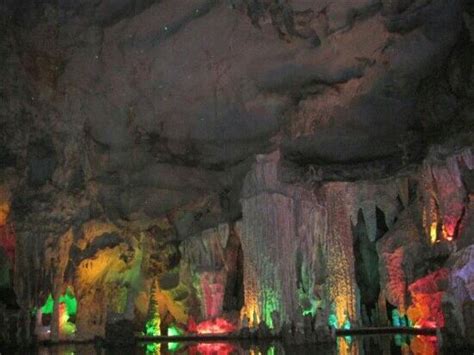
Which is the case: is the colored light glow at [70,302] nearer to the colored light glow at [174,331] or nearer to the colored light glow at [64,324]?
the colored light glow at [64,324]

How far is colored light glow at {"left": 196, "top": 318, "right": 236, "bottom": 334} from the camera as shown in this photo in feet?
53.1

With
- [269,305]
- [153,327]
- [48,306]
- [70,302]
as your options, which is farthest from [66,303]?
[269,305]

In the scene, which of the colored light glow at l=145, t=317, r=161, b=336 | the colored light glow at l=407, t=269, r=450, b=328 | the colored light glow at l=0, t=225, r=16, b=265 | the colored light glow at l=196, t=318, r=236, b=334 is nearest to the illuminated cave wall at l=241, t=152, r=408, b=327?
A: the colored light glow at l=196, t=318, r=236, b=334

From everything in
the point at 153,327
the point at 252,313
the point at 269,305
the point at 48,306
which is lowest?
the point at 153,327

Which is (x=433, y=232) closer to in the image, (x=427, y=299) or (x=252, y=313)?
(x=427, y=299)

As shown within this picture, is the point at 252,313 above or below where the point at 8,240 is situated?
below

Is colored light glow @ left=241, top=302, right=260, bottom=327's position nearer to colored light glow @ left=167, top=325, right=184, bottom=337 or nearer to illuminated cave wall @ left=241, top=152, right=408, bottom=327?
illuminated cave wall @ left=241, top=152, right=408, bottom=327

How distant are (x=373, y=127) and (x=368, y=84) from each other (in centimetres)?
241

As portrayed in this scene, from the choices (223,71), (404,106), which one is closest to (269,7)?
(223,71)

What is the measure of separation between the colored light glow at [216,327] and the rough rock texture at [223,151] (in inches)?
15.3

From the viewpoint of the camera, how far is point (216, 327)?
16328mm

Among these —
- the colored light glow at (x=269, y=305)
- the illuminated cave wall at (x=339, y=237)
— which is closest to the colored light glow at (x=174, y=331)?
the illuminated cave wall at (x=339, y=237)

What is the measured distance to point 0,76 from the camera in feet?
49.2

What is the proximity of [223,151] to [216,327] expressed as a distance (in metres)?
4.95
